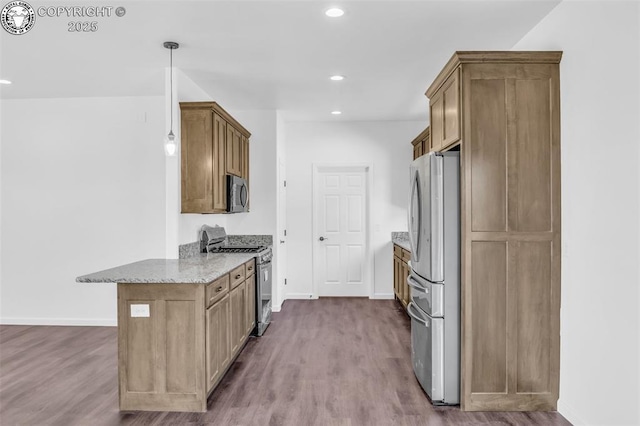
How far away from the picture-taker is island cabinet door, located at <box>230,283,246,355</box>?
364 centimetres

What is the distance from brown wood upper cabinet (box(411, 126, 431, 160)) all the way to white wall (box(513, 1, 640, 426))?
8.35 feet

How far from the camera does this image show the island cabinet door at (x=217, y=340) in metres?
2.99

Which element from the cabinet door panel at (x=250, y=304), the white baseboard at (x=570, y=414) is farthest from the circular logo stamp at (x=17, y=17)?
the white baseboard at (x=570, y=414)

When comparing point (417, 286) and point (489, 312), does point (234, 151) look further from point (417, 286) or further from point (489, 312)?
Answer: point (489, 312)

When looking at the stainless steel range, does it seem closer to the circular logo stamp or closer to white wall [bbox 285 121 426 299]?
white wall [bbox 285 121 426 299]

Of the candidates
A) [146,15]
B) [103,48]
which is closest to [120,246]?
[103,48]

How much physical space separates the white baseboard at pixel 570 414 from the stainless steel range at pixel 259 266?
9.31ft

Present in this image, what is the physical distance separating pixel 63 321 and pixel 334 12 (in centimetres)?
464

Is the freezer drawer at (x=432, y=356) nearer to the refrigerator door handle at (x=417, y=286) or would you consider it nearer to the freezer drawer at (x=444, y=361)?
the freezer drawer at (x=444, y=361)

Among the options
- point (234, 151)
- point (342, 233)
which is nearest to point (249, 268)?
point (234, 151)

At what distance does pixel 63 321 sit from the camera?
5.13m

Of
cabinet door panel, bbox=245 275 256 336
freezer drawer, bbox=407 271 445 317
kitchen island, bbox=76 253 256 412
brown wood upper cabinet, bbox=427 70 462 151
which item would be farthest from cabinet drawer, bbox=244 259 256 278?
brown wood upper cabinet, bbox=427 70 462 151

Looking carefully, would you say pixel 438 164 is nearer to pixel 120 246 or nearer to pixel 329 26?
pixel 329 26

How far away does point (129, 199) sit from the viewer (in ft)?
16.6
